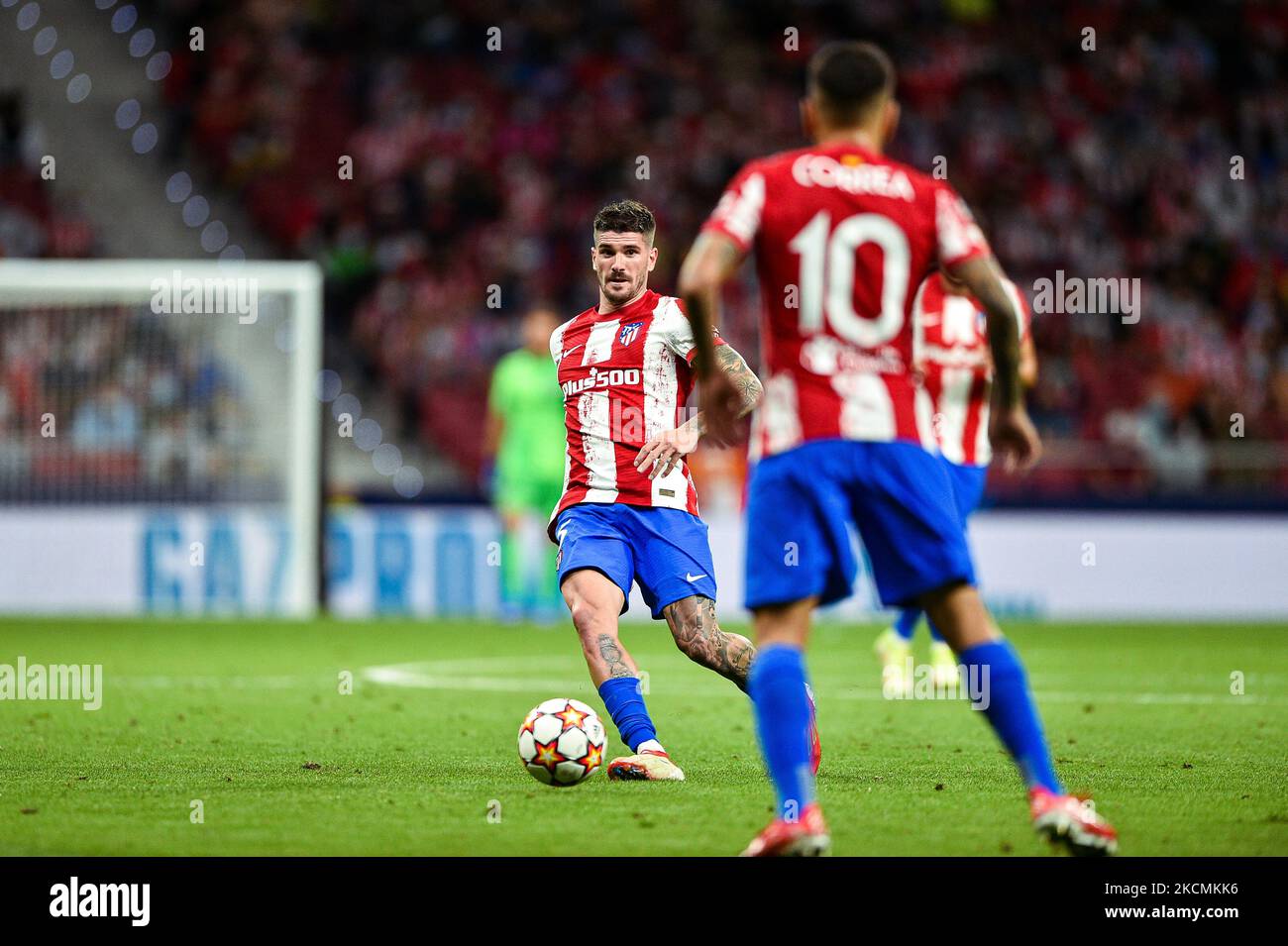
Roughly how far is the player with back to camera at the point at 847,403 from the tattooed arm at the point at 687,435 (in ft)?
4.84

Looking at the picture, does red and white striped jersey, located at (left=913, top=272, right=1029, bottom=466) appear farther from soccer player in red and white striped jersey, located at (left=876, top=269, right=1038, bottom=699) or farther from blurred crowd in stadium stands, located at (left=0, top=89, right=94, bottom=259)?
blurred crowd in stadium stands, located at (left=0, top=89, right=94, bottom=259)

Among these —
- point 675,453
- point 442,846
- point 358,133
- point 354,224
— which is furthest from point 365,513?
point 442,846

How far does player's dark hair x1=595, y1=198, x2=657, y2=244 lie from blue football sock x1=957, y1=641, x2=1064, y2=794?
245cm

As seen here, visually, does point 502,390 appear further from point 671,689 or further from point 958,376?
point 958,376

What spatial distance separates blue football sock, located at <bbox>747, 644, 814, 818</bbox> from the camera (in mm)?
4719

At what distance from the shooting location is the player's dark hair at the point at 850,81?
483 cm

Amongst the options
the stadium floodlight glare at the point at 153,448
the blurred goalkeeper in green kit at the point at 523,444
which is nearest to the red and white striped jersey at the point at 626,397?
the blurred goalkeeper in green kit at the point at 523,444

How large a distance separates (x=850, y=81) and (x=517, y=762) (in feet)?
10.6

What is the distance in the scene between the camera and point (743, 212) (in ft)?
15.4
